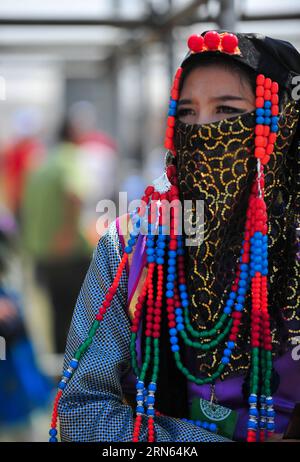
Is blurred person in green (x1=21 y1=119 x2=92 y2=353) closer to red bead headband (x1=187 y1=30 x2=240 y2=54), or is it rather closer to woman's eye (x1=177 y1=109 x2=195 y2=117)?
woman's eye (x1=177 y1=109 x2=195 y2=117)

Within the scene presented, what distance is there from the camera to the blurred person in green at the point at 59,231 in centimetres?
615

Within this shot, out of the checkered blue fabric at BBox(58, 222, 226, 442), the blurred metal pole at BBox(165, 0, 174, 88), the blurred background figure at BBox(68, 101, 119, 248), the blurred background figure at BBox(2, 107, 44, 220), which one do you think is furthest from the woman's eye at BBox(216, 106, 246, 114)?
the blurred background figure at BBox(2, 107, 44, 220)

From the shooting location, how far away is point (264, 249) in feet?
7.56

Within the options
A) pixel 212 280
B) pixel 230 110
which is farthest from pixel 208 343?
pixel 230 110

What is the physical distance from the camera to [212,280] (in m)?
2.35

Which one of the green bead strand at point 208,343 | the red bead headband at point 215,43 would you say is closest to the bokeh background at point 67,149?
the red bead headband at point 215,43

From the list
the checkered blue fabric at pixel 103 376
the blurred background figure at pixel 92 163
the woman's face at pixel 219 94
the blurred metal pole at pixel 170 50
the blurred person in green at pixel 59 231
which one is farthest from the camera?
the blurred background figure at pixel 92 163

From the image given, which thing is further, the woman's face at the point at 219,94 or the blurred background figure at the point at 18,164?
the blurred background figure at the point at 18,164

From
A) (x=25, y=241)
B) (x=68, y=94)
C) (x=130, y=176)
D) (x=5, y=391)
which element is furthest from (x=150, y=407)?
(x=68, y=94)

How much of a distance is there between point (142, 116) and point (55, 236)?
137 cm

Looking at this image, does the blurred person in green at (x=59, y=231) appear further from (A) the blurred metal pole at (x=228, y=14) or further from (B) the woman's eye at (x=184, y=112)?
(B) the woman's eye at (x=184, y=112)

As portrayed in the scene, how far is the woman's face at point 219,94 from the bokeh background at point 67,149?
39.7 inches

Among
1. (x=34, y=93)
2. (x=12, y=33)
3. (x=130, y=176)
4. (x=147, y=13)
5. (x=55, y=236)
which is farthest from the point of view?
(x=34, y=93)

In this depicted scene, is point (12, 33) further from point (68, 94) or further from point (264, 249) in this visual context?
point (68, 94)
